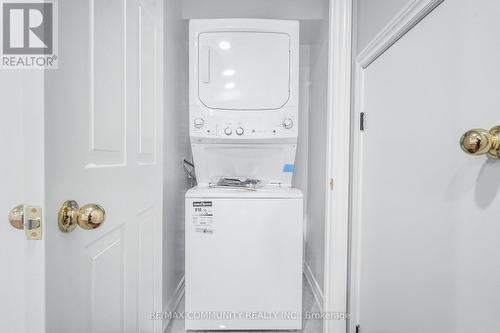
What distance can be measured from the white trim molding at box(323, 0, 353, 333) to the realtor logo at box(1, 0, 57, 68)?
1.28m

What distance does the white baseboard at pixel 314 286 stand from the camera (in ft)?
5.91

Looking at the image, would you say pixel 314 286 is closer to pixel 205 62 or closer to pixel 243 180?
pixel 243 180

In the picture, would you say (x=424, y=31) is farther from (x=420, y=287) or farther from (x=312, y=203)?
(x=312, y=203)

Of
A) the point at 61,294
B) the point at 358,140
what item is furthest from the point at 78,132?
the point at 358,140

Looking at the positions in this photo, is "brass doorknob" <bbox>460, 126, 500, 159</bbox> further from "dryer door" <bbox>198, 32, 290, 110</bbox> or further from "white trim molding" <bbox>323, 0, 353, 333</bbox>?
"dryer door" <bbox>198, 32, 290, 110</bbox>

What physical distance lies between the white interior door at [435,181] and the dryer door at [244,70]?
2.20ft

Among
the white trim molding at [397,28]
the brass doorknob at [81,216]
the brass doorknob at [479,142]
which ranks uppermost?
the white trim molding at [397,28]

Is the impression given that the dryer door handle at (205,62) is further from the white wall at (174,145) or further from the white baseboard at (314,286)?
the white baseboard at (314,286)

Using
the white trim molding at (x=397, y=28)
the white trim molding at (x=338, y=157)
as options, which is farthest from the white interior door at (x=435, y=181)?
the white trim molding at (x=338, y=157)

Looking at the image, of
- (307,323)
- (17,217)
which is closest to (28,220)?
(17,217)

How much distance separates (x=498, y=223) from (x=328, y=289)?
3.39 feet

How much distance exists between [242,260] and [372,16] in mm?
1542

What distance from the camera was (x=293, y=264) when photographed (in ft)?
5.17

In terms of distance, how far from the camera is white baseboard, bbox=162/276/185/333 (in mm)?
1616
